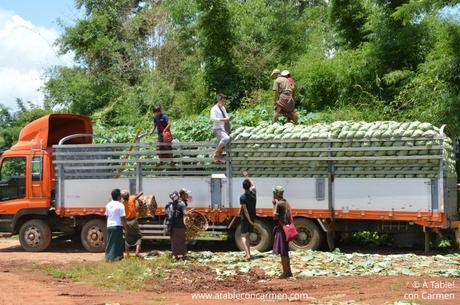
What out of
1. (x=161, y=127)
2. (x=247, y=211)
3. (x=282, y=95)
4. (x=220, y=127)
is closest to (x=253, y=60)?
(x=282, y=95)

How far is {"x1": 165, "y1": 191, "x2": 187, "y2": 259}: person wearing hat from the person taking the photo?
1304 cm

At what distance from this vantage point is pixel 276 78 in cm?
1521

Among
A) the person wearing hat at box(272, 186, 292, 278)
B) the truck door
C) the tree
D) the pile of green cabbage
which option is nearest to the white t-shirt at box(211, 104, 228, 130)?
the pile of green cabbage

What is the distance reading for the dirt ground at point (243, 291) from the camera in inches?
356

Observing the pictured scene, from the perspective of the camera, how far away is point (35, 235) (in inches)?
632

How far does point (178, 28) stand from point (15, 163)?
49.9 ft

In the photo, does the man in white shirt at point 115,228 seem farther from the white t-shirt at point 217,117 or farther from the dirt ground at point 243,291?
the white t-shirt at point 217,117

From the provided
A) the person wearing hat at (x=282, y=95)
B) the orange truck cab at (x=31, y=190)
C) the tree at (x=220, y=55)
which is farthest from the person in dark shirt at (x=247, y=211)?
the tree at (x=220, y=55)

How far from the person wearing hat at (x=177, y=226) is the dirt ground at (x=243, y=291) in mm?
1133

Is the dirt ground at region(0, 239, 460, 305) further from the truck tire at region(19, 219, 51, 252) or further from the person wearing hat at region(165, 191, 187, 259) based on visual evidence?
the truck tire at region(19, 219, 51, 252)

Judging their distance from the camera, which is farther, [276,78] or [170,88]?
[170,88]

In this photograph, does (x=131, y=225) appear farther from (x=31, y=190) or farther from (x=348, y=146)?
(x=348, y=146)

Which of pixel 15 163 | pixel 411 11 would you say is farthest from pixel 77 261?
pixel 411 11

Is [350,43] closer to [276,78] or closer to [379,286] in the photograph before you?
[276,78]
